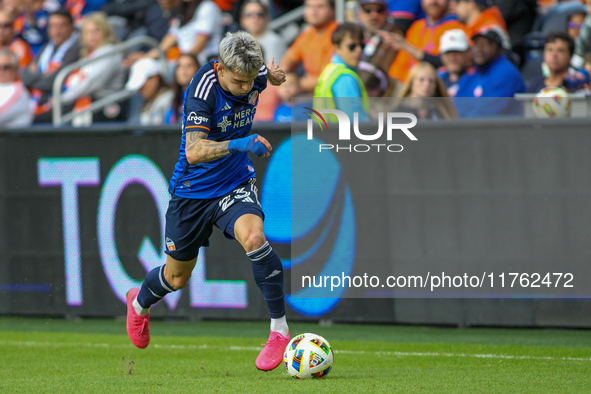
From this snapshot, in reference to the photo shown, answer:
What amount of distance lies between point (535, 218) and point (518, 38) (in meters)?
4.45

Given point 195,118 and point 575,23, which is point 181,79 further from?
point 195,118

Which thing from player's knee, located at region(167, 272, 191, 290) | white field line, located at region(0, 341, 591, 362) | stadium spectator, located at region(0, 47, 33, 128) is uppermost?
stadium spectator, located at region(0, 47, 33, 128)

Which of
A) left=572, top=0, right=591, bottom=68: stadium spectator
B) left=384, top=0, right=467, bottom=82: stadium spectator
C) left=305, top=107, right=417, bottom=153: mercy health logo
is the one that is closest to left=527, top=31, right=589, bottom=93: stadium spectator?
left=572, top=0, right=591, bottom=68: stadium spectator

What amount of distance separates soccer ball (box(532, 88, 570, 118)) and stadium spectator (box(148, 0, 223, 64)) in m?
5.12

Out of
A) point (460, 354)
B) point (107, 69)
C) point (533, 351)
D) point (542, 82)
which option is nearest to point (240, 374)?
point (460, 354)

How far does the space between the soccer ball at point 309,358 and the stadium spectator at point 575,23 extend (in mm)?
6239

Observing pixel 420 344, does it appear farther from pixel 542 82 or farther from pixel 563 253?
pixel 542 82

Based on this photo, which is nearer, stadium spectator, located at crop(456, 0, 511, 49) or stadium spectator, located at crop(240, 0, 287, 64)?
stadium spectator, located at crop(456, 0, 511, 49)

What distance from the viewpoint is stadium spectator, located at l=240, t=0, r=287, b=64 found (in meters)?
11.2

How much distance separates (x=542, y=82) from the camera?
911cm

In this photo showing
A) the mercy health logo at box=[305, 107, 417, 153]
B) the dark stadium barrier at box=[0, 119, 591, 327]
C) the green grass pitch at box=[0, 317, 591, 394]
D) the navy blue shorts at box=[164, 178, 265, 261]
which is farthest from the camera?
the mercy health logo at box=[305, 107, 417, 153]

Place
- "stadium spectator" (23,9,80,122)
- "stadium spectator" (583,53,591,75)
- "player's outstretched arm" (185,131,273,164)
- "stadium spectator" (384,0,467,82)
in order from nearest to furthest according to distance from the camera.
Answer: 1. "player's outstretched arm" (185,131,273,164)
2. "stadium spectator" (583,53,591,75)
3. "stadium spectator" (384,0,467,82)
4. "stadium spectator" (23,9,80,122)

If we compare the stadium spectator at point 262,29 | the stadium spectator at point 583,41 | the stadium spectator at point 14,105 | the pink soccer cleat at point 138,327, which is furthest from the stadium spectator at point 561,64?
the stadium spectator at point 14,105

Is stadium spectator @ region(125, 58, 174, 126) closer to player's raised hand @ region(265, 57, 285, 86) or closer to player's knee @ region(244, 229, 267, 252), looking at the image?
player's raised hand @ region(265, 57, 285, 86)
